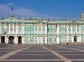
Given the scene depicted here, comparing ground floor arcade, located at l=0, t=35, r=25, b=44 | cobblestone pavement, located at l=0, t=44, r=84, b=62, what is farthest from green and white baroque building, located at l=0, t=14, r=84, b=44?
cobblestone pavement, located at l=0, t=44, r=84, b=62

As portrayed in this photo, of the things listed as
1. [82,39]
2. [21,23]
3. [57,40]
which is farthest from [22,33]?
[82,39]

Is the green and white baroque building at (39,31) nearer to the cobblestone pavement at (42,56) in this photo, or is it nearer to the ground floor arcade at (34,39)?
the ground floor arcade at (34,39)

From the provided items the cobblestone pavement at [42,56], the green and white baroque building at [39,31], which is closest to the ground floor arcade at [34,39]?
the green and white baroque building at [39,31]

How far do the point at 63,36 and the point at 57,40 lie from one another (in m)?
3.33

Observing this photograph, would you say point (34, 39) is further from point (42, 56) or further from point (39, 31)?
point (42, 56)

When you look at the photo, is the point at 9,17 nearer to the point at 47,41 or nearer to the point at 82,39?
the point at 47,41

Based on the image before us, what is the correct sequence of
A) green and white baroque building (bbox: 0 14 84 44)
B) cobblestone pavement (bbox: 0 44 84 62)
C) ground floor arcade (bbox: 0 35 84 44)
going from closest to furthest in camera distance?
cobblestone pavement (bbox: 0 44 84 62), green and white baroque building (bbox: 0 14 84 44), ground floor arcade (bbox: 0 35 84 44)

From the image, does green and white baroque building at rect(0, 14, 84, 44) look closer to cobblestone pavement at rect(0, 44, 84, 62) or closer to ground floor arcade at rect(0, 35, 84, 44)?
ground floor arcade at rect(0, 35, 84, 44)

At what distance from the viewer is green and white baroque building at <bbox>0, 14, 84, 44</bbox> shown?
165m

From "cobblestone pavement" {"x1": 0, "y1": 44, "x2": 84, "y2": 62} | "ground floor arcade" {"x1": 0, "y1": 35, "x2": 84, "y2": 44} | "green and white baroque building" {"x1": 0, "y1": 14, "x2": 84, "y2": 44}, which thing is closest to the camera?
"cobblestone pavement" {"x1": 0, "y1": 44, "x2": 84, "y2": 62}

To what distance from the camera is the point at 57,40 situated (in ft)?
557

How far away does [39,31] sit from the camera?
167500mm

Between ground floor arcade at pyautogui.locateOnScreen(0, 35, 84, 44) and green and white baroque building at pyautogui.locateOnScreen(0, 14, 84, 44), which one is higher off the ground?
green and white baroque building at pyautogui.locateOnScreen(0, 14, 84, 44)

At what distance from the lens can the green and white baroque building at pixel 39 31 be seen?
6491 inches
